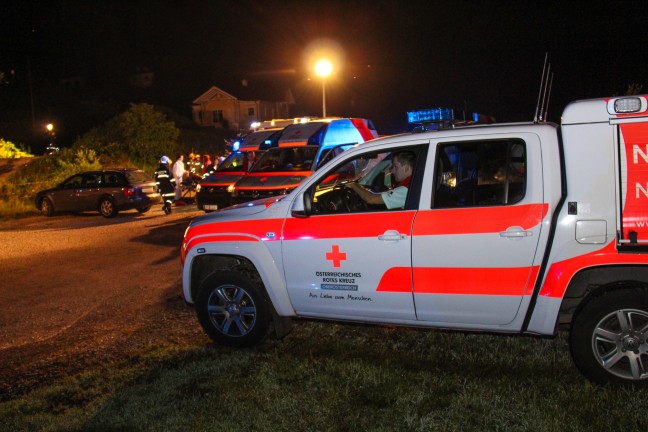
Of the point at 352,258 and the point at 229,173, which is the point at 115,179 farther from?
the point at 352,258

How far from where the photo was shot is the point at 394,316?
199 inches

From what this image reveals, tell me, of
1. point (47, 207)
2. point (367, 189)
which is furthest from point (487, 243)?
point (47, 207)

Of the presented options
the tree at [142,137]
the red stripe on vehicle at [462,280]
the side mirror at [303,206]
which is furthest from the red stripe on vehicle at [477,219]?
the tree at [142,137]

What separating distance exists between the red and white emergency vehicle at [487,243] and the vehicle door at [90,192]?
562 inches

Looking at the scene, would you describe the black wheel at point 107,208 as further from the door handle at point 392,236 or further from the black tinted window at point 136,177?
the door handle at point 392,236

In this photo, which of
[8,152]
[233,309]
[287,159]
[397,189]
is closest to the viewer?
[397,189]

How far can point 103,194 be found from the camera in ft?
60.8

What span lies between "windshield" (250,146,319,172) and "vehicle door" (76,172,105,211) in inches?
257

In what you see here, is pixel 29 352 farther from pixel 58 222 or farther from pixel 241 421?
pixel 58 222

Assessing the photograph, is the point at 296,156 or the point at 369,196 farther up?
the point at 296,156

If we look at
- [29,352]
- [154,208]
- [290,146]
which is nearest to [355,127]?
[290,146]

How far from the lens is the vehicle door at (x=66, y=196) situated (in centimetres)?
1912

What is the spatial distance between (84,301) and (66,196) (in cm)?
1231

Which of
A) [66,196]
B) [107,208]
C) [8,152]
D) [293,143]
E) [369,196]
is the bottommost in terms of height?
[107,208]
